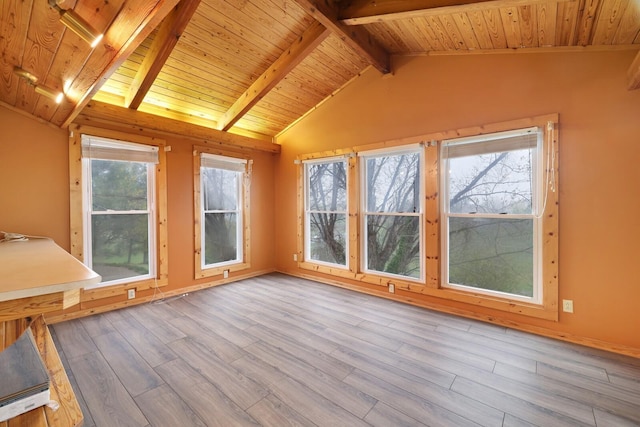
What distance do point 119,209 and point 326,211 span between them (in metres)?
2.97

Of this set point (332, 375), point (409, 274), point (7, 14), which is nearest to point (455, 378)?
point (332, 375)

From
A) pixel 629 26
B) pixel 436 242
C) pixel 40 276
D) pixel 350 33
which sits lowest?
pixel 436 242

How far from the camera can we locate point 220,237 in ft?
15.5

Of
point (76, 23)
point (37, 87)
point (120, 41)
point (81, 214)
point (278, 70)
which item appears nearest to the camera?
point (76, 23)

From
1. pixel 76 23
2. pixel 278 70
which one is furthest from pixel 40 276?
pixel 278 70

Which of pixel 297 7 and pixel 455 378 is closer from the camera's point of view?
pixel 455 378

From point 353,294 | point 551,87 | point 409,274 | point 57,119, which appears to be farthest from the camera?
point 353,294

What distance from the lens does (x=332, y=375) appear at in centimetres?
215

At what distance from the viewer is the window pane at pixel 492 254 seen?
2982mm

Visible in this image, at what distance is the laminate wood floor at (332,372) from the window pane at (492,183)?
4.35 feet

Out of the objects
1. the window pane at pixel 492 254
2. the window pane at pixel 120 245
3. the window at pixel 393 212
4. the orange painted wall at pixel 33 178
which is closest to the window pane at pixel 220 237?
the window pane at pixel 120 245

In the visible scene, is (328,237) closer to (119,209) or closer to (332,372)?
(332,372)

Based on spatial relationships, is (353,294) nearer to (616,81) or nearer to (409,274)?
(409,274)

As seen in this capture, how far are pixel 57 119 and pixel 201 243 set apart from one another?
2254mm
